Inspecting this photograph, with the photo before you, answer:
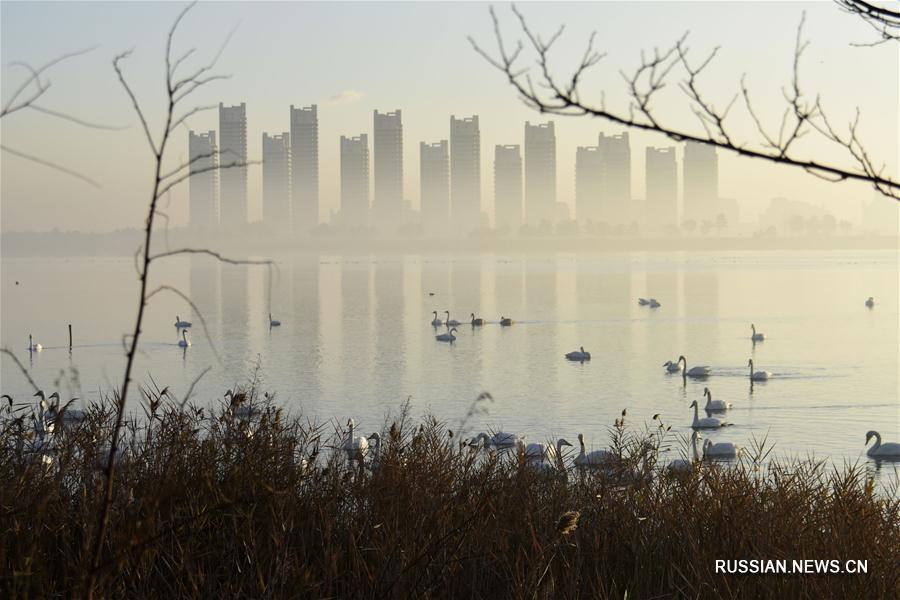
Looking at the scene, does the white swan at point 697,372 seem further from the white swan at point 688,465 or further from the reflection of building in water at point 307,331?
the white swan at point 688,465

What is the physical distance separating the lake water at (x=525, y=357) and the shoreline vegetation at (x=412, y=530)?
34.9 inches

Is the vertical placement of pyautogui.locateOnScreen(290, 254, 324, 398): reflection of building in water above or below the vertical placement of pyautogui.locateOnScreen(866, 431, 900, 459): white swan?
above

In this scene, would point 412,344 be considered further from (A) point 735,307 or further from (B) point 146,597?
(B) point 146,597

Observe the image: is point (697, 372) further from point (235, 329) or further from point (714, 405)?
point (235, 329)

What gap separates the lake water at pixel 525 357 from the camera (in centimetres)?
2294

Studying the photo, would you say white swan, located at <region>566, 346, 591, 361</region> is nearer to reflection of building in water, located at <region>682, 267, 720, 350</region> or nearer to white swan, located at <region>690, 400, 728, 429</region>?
reflection of building in water, located at <region>682, 267, 720, 350</region>

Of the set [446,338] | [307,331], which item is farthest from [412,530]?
[307,331]

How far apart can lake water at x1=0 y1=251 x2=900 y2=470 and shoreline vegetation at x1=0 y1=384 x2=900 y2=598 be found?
887 mm

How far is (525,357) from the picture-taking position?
1401 inches

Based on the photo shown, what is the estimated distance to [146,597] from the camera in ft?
15.9

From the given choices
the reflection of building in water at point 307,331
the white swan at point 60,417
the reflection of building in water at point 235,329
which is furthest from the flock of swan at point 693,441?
the reflection of building in water at point 235,329

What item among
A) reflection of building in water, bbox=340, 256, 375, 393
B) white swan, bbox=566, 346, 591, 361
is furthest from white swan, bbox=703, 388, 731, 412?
white swan, bbox=566, 346, 591, 361

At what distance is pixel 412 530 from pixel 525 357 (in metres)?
30.2

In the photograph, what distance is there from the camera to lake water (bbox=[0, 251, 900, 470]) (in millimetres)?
22938
